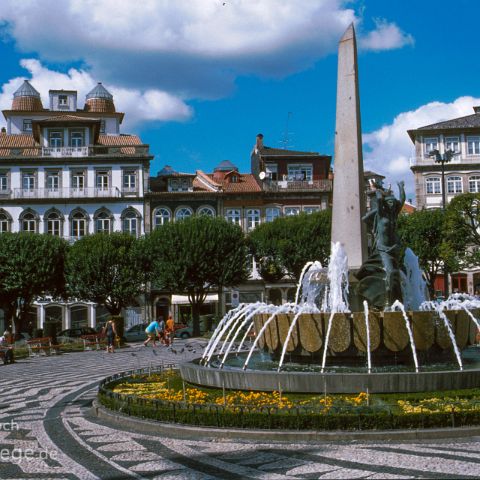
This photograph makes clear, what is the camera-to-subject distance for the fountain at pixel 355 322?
12.0 m

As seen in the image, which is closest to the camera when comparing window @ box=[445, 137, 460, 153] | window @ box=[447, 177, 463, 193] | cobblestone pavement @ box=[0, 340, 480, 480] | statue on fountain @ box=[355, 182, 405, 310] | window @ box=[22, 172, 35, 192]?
cobblestone pavement @ box=[0, 340, 480, 480]

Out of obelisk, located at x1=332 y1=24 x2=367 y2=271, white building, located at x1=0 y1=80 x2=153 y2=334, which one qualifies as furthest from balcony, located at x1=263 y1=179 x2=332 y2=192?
obelisk, located at x1=332 y1=24 x2=367 y2=271

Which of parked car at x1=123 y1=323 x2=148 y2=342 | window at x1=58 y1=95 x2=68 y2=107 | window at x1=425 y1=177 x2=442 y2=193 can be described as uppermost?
window at x1=58 y1=95 x2=68 y2=107

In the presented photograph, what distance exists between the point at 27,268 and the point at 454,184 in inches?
1362

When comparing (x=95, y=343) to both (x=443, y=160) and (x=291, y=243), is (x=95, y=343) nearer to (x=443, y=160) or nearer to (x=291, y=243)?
(x=291, y=243)

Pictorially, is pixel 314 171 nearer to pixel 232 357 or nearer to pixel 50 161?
pixel 50 161

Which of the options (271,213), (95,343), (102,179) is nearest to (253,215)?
(271,213)

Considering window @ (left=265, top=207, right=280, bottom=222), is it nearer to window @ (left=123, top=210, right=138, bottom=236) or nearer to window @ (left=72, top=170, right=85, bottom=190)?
window @ (left=123, top=210, right=138, bottom=236)

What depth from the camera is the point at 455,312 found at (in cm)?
1416

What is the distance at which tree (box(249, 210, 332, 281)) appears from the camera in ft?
155

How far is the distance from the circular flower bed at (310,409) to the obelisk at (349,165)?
17.8 feet

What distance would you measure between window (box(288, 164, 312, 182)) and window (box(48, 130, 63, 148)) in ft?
60.9

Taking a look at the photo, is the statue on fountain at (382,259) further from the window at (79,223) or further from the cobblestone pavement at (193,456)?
the window at (79,223)

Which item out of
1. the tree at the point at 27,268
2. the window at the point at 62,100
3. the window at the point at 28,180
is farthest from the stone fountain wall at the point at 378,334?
the window at the point at 62,100
